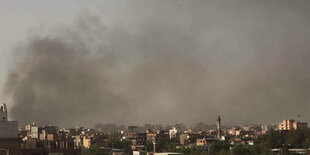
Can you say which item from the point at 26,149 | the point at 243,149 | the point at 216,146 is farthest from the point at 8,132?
the point at 216,146

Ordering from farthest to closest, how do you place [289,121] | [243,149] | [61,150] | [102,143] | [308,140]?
1. [289,121]
2. [102,143]
3. [308,140]
4. [243,149]
5. [61,150]

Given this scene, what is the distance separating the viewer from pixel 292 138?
419ft

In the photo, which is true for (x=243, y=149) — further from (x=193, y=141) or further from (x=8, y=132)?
(x=8, y=132)

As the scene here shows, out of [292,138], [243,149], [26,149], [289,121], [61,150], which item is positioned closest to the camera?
[26,149]

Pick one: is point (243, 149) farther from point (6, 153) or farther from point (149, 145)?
point (6, 153)

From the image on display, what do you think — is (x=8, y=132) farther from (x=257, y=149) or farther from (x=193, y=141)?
(x=193, y=141)

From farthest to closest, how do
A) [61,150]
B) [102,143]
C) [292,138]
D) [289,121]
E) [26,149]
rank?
[289,121] → [102,143] → [292,138] → [61,150] → [26,149]

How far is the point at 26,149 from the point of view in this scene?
41125mm

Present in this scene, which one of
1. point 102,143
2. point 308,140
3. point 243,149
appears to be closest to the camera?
point 243,149

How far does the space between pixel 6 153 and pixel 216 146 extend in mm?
94424

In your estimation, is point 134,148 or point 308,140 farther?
point 134,148

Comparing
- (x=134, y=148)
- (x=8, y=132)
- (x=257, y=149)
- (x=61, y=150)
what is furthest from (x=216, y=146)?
(x=8, y=132)

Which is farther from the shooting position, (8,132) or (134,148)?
(134,148)

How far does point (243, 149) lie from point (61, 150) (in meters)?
58.7
